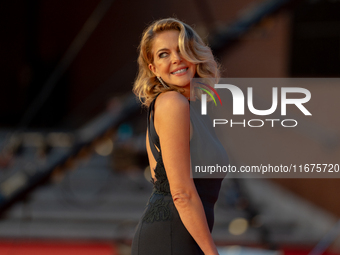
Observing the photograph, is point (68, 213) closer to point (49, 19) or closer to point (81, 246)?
point (81, 246)

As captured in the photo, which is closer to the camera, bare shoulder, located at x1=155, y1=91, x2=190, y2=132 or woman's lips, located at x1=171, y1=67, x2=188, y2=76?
bare shoulder, located at x1=155, y1=91, x2=190, y2=132

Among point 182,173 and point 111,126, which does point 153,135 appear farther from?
point 111,126

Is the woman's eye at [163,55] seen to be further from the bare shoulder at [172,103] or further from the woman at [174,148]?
the bare shoulder at [172,103]

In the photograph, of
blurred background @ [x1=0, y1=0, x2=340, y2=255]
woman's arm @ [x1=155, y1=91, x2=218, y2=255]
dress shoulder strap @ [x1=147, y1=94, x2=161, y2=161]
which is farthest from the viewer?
blurred background @ [x1=0, y1=0, x2=340, y2=255]

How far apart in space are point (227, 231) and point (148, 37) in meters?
4.40

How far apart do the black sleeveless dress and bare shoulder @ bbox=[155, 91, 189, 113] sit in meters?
0.05

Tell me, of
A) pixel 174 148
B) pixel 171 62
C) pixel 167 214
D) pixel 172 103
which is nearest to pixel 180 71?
pixel 171 62

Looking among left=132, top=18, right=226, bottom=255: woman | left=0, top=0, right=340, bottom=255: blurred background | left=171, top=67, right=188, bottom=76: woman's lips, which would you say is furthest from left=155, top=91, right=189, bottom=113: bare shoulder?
left=0, top=0, right=340, bottom=255: blurred background

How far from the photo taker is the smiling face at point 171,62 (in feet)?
4.84

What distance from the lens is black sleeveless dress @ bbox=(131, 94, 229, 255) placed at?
1425 millimetres

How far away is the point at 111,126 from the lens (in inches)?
162

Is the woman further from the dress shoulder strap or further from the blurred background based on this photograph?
the blurred background

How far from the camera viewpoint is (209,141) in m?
1.42

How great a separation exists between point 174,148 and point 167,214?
0.24 meters
